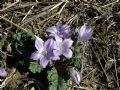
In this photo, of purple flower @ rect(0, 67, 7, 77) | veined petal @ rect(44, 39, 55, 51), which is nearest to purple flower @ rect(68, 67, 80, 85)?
veined petal @ rect(44, 39, 55, 51)

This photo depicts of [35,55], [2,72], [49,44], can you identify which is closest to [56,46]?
[49,44]

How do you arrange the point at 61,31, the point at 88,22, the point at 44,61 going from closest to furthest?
the point at 44,61
the point at 61,31
the point at 88,22

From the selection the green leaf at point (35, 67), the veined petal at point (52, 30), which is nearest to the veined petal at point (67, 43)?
the veined petal at point (52, 30)

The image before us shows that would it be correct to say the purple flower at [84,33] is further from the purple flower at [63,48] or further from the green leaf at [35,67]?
the green leaf at [35,67]

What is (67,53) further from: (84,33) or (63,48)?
(84,33)

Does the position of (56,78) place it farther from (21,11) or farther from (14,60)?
(21,11)

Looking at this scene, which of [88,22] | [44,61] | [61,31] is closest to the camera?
[44,61]

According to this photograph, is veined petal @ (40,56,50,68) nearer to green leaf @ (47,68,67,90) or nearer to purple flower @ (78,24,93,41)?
green leaf @ (47,68,67,90)

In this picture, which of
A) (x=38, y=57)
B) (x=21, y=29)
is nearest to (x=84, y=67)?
(x=38, y=57)
